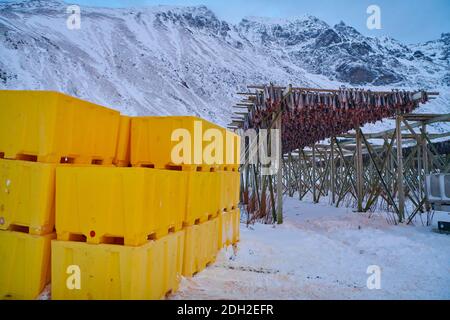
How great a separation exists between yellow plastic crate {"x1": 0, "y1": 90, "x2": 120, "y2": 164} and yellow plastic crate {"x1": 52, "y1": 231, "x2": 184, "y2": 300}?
36.1 inches

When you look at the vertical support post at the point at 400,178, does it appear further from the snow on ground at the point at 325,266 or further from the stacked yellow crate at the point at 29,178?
the stacked yellow crate at the point at 29,178

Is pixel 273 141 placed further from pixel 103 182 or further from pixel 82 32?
pixel 82 32

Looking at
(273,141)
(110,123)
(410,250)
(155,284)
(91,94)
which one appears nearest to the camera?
(155,284)

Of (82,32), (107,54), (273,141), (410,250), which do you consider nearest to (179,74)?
(107,54)

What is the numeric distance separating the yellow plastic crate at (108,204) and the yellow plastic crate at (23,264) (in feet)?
0.77

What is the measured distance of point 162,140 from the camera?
414 centimetres

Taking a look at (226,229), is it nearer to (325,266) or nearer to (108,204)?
(325,266)

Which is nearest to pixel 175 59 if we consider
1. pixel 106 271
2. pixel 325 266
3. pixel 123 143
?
pixel 123 143

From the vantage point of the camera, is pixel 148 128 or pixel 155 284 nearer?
pixel 155 284

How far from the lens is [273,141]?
998 cm

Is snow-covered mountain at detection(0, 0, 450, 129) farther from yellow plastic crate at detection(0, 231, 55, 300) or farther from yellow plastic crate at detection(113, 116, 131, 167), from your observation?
yellow plastic crate at detection(0, 231, 55, 300)

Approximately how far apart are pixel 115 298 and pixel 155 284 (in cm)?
Result: 37

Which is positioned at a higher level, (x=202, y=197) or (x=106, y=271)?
(x=202, y=197)

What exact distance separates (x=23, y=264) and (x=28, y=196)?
0.62 m
